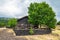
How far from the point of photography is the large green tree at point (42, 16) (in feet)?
171

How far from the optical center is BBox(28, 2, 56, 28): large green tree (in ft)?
171

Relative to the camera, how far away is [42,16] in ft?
173

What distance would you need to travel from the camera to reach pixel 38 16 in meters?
53.0

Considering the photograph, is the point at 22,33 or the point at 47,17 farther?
the point at 47,17

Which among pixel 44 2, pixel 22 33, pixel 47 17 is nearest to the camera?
pixel 22 33

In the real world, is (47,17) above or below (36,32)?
above

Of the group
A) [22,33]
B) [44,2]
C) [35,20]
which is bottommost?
[22,33]

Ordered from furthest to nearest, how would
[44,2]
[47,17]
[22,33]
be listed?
[44,2], [47,17], [22,33]

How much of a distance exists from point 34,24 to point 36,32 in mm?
13970

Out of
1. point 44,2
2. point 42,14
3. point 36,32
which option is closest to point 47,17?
point 42,14

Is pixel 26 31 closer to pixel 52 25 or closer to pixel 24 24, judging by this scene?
pixel 52 25

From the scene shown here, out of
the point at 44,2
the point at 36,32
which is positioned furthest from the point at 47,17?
the point at 36,32

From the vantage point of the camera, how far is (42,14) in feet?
175

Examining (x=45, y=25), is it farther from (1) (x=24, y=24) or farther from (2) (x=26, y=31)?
(2) (x=26, y=31)
